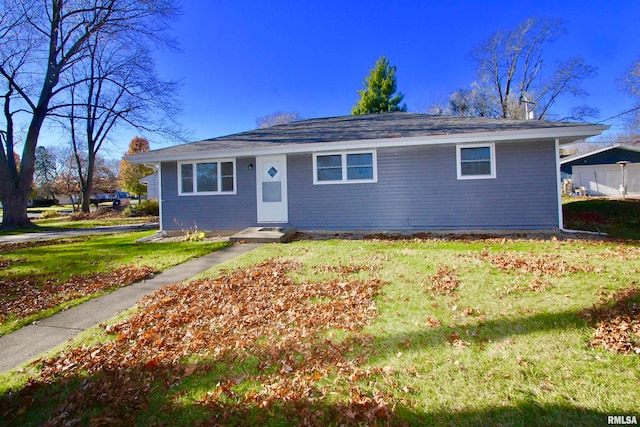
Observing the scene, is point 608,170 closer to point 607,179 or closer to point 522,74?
point 607,179

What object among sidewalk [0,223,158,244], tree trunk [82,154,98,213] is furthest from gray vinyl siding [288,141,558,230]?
tree trunk [82,154,98,213]

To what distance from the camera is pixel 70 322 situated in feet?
12.3

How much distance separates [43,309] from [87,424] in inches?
119

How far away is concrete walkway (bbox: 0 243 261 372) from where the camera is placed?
306 centimetres

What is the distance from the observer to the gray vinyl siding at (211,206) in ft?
32.6

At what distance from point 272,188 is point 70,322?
668cm

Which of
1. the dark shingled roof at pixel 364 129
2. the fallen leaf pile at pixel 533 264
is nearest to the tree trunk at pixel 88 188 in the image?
the dark shingled roof at pixel 364 129

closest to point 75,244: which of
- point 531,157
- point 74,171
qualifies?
point 531,157

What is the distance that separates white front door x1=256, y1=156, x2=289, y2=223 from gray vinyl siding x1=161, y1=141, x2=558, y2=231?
0.63ft

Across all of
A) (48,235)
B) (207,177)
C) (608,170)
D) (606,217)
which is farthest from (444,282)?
(608,170)

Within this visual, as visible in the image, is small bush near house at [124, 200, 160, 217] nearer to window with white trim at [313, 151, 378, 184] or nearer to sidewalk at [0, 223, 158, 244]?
sidewalk at [0, 223, 158, 244]

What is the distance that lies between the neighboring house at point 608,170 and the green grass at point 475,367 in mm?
25347

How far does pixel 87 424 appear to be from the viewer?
206 cm

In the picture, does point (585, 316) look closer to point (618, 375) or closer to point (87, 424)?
point (618, 375)
